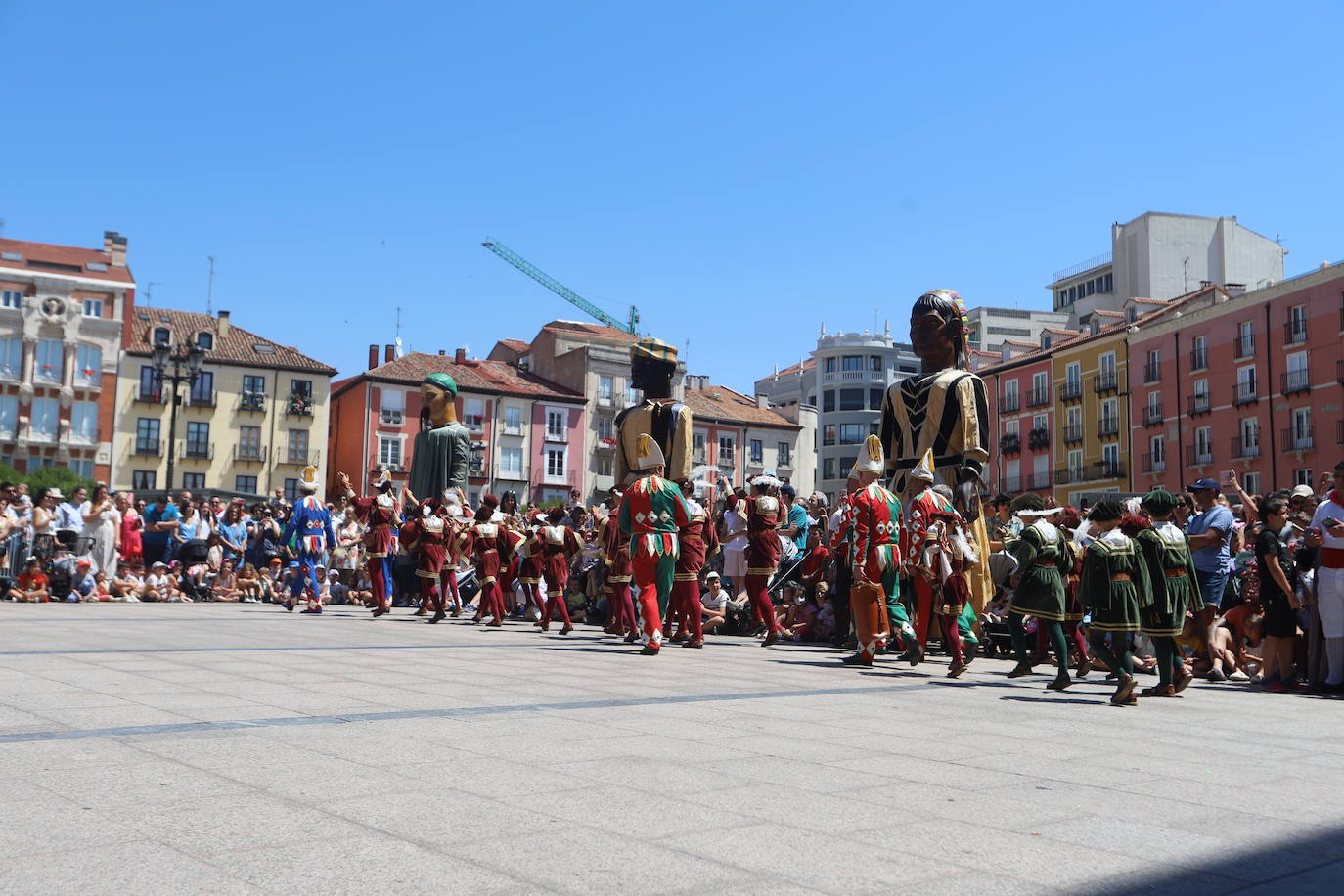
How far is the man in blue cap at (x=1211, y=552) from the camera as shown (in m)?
11.5

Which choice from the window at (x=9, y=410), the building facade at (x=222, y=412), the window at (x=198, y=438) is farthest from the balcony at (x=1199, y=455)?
the window at (x=9, y=410)

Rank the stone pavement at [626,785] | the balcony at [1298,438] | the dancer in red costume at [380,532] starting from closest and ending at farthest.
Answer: the stone pavement at [626,785] < the dancer in red costume at [380,532] < the balcony at [1298,438]

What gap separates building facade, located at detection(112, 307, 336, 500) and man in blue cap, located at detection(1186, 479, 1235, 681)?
5968 centimetres

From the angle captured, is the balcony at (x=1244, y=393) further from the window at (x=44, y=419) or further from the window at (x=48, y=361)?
the window at (x=44, y=419)

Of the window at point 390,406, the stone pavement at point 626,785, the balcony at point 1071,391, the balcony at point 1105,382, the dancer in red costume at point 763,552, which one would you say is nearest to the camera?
the stone pavement at point 626,785

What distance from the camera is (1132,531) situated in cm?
938

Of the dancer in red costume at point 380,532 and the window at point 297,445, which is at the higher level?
the window at point 297,445

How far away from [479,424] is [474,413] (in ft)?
2.27

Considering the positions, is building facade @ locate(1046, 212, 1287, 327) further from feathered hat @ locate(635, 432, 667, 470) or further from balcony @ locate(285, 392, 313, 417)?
feathered hat @ locate(635, 432, 667, 470)

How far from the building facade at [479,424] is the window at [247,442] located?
5.40 meters

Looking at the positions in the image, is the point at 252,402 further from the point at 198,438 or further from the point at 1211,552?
the point at 1211,552

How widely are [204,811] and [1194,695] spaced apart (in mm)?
8187

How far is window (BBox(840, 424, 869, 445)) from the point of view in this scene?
95.9 meters

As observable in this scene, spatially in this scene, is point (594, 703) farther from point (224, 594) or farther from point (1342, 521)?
point (224, 594)
